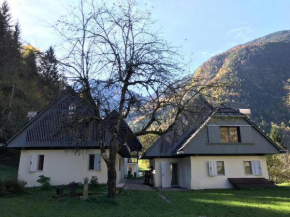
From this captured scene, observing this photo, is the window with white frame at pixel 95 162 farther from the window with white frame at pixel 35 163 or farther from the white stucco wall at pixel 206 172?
the white stucco wall at pixel 206 172

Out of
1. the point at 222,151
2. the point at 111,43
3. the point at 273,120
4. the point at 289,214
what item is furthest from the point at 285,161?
the point at 273,120

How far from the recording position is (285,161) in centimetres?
2938

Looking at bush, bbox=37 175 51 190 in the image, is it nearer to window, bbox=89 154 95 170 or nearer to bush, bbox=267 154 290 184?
window, bbox=89 154 95 170

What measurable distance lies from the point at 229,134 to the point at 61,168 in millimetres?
13323

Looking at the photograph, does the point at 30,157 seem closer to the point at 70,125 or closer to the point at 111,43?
the point at 70,125

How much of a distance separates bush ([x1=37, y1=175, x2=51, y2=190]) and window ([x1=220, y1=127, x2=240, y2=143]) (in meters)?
13.3

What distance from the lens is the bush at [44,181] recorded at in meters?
16.2

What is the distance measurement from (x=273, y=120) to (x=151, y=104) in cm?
5895

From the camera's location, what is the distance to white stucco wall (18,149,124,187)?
58.9 feet

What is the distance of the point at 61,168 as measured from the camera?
18.2m

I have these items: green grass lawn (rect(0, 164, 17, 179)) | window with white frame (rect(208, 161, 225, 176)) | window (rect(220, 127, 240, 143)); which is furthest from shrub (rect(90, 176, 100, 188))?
window (rect(220, 127, 240, 143))

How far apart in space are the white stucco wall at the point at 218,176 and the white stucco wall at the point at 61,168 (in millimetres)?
6827

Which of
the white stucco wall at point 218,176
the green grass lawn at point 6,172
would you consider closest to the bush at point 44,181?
the green grass lawn at point 6,172

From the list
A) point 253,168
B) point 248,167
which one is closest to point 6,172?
point 248,167
